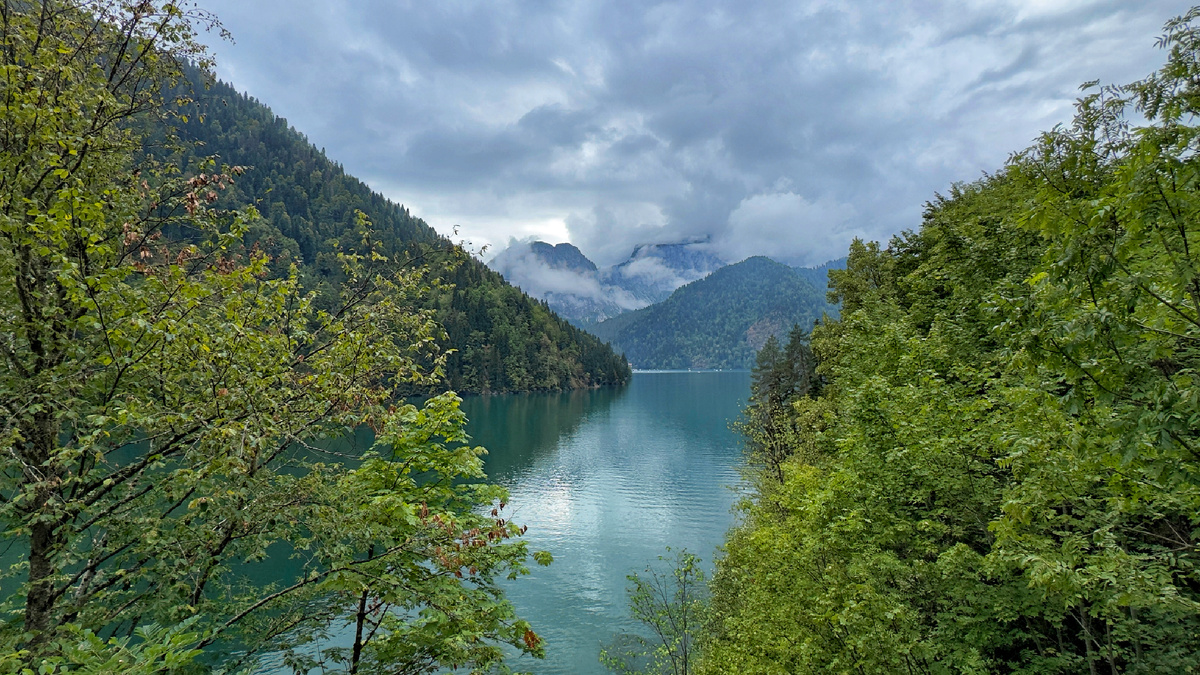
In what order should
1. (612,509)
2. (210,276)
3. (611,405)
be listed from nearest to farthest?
(210,276), (612,509), (611,405)

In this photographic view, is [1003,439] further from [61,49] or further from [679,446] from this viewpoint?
[679,446]

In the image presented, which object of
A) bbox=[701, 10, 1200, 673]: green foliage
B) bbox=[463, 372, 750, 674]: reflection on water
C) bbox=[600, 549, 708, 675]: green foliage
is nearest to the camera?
bbox=[701, 10, 1200, 673]: green foliage

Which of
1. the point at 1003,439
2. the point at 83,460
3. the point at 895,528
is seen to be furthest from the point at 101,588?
the point at 895,528

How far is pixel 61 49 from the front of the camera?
5480mm

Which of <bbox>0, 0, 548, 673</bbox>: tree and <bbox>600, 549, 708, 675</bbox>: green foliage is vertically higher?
<bbox>0, 0, 548, 673</bbox>: tree

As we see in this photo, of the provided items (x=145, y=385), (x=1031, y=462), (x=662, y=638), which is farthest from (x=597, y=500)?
(x=145, y=385)

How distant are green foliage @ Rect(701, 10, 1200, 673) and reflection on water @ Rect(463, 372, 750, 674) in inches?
311

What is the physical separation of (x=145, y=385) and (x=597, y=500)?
4253 centimetres

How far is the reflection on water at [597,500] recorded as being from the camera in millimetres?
26266

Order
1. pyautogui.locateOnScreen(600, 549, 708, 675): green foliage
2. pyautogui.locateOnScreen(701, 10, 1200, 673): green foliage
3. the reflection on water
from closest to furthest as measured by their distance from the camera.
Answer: pyautogui.locateOnScreen(701, 10, 1200, 673): green foliage → pyautogui.locateOnScreen(600, 549, 708, 675): green foliage → the reflection on water

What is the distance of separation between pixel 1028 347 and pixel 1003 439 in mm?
2809

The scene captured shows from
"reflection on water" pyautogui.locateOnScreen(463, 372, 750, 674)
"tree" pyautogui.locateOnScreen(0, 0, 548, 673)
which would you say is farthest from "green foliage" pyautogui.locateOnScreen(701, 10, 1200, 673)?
"reflection on water" pyautogui.locateOnScreen(463, 372, 750, 674)

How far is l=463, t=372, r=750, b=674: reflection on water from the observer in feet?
86.2

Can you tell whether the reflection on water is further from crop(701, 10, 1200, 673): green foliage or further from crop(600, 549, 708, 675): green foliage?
crop(701, 10, 1200, 673): green foliage
